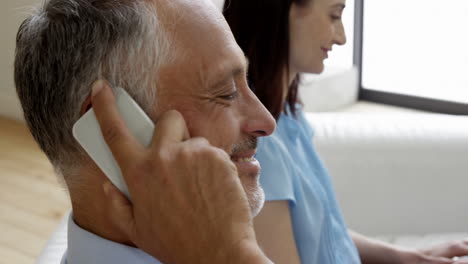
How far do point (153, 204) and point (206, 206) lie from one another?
0.07 m

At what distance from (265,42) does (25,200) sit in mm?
2076

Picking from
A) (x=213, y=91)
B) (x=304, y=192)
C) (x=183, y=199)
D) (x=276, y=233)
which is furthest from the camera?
(x=304, y=192)

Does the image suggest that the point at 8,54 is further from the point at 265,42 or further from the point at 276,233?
the point at 276,233

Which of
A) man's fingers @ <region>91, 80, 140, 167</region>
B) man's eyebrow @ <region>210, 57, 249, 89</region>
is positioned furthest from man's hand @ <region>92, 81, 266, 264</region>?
man's eyebrow @ <region>210, 57, 249, 89</region>

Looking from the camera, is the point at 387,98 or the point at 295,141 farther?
the point at 387,98

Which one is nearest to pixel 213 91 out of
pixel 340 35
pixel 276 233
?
pixel 276 233

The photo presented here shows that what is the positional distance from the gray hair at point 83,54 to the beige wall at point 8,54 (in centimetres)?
318

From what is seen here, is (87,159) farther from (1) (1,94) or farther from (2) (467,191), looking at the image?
(1) (1,94)

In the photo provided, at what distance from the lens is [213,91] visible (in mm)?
911

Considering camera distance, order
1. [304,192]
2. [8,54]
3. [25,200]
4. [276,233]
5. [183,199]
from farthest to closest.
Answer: [8,54] → [25,200] → [304,192] → [276,233] → [183,199]

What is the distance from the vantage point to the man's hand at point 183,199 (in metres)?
0.78

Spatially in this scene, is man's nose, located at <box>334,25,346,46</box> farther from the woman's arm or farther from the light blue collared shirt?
the light blue collared shirt

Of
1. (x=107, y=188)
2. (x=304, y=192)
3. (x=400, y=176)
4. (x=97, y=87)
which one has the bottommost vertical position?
(x=400, y=176)

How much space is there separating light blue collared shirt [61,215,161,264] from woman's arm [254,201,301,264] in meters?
0.38
